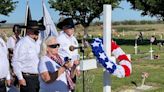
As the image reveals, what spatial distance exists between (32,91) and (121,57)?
277cm

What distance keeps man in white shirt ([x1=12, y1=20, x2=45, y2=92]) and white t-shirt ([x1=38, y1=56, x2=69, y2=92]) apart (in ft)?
7.31

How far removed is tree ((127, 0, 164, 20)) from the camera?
1654 inches

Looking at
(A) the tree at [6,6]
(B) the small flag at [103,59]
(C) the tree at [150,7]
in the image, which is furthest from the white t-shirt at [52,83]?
(A) the tree at [6,6]

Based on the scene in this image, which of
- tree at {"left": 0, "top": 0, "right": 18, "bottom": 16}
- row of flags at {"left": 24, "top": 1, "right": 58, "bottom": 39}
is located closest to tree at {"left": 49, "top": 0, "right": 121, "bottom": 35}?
tree at {"left": 0, "top": 0, "right": 18, "bottom": 16}

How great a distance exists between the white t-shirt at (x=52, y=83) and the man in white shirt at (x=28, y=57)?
223 centimetres

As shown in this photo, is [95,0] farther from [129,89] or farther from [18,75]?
[18,75]

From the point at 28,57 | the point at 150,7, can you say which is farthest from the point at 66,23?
the point at 150,7

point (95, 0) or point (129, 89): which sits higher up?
point (129, 89)

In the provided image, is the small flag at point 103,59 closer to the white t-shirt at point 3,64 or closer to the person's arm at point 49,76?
the person's arm at point 49,76

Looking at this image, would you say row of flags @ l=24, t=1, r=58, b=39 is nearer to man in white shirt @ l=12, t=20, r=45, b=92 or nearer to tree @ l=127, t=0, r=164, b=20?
man in white shirt @ l=12, t=20, r=45, b=92

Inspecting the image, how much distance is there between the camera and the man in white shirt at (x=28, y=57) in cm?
826

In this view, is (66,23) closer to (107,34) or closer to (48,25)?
(107,34)

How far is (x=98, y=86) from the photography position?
13.5 meters

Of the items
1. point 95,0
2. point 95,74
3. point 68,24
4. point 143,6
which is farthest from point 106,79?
point 95,0
